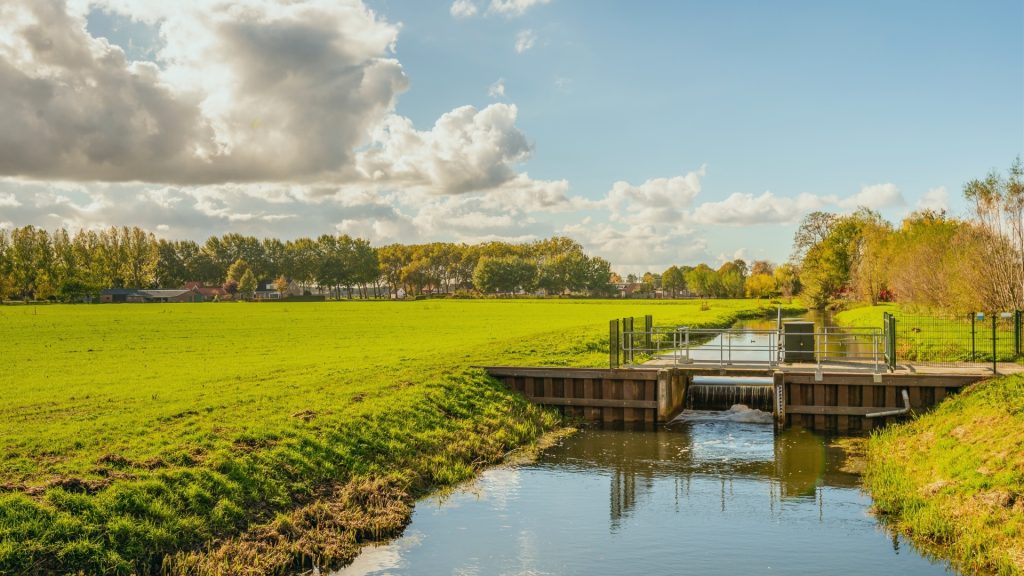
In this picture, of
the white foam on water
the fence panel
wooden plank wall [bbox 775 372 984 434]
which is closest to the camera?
wooden plank wall [bbox 775 372 984 434]

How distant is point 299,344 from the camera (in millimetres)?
51281

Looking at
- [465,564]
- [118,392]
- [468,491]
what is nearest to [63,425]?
[118,392]

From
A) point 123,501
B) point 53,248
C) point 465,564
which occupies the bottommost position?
point 465,564

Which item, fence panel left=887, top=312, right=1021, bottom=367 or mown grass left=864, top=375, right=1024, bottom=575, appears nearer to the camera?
mown grass left=864, top=375, right=1024, bottom=575

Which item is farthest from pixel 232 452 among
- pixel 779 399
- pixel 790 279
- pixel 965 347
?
pixel 790 279

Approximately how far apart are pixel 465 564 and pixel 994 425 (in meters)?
14.5

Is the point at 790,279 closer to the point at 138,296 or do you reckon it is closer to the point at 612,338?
the point at 612,338

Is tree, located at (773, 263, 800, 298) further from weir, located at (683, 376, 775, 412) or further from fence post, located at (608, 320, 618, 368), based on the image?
fence post, located at (608, 320, 618, 368)

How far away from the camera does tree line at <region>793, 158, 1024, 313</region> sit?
55406mm

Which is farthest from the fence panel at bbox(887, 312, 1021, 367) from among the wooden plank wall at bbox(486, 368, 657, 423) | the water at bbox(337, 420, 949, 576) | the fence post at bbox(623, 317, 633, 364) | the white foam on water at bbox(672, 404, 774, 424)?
the water at bbox(337, 420, 949, 576)

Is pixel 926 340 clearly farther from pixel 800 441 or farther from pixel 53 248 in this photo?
pixel 53 248

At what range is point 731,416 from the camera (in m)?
31.4

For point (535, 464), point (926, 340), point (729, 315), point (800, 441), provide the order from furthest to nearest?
point (729, 315)
point (926, 340)
point (800, 441)
point (535, 464)

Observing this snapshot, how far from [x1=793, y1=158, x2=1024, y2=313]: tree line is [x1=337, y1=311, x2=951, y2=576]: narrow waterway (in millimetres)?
38768
